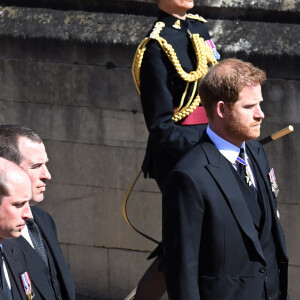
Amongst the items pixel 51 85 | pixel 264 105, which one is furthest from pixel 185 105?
pixel 51 85

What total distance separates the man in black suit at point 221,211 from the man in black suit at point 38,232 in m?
0.54

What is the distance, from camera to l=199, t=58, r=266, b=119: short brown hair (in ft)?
14.1

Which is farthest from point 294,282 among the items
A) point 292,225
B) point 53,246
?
point 53,246

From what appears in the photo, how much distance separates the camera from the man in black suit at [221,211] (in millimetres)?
4219

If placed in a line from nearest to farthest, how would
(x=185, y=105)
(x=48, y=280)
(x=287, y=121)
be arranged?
1. (x=48, y=280)
2. (x=185, y=105)
3. (x=287, y=121)

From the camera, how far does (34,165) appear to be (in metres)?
4.60

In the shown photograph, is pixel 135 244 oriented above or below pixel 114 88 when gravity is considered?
below

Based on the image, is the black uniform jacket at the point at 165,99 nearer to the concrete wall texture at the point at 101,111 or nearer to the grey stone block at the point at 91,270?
the concrete wall texture at the point at 101,111

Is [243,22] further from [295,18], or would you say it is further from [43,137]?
[43,137]

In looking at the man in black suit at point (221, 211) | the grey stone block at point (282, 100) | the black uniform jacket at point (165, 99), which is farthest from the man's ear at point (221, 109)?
the grey stone block at point (282, 100)

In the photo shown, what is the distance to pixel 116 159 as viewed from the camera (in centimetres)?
686

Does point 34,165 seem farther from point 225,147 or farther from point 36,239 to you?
point 225,147

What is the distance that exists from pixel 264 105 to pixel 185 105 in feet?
3.43

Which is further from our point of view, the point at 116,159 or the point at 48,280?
the point at 116,159
